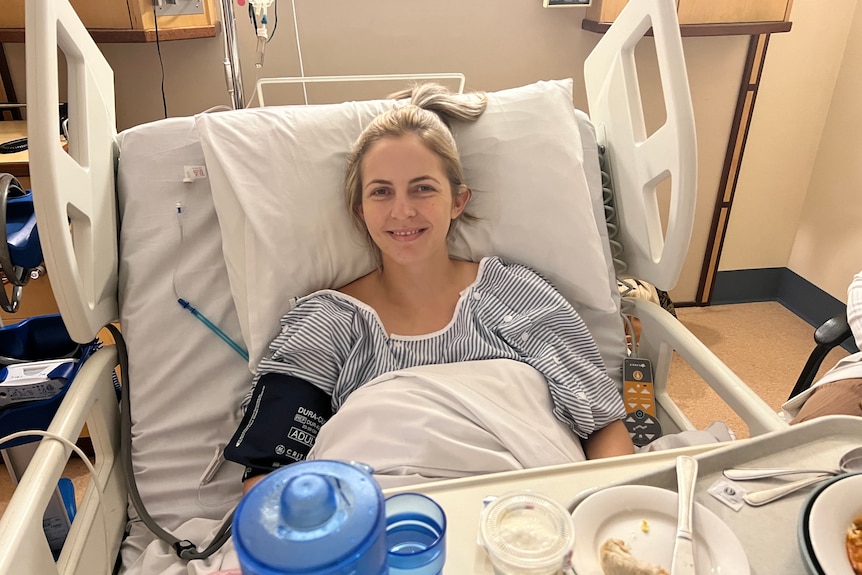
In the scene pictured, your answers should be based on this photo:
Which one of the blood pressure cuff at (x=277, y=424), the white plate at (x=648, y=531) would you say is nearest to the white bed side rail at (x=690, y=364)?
the white plate at (x=648, y=531)

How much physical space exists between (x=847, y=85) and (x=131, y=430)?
2957 mm

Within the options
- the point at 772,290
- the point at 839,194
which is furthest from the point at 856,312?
the point at 772,290

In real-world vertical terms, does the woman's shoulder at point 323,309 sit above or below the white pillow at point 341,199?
below

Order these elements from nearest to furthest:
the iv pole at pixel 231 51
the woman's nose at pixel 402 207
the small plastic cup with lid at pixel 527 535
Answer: the small plastic cup with lid at pixel 527 535
the woman's nose at pixel 402 207
the iv pole at pixel 231 51

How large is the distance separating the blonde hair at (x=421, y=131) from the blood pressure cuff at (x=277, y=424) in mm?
372

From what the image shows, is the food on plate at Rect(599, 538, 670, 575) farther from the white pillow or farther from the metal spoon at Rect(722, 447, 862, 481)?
the white pillow

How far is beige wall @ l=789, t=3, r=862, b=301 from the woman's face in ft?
7.32

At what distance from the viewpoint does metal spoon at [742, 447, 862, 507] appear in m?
0.83

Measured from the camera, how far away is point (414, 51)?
2426 millimetres

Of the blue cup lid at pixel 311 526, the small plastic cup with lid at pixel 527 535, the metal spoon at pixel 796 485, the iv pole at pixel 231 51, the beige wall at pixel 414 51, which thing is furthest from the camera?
the beige wall at pixel 414 51

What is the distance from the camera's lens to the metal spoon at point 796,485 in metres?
0.83

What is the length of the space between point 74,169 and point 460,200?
767 mm

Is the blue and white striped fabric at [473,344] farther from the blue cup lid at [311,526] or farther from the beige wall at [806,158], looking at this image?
the beige wall at [806,158]

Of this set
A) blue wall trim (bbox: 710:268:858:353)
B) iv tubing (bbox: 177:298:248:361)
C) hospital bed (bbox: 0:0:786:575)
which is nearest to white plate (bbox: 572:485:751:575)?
hospital bed (bbox: 0:0:786:575)
